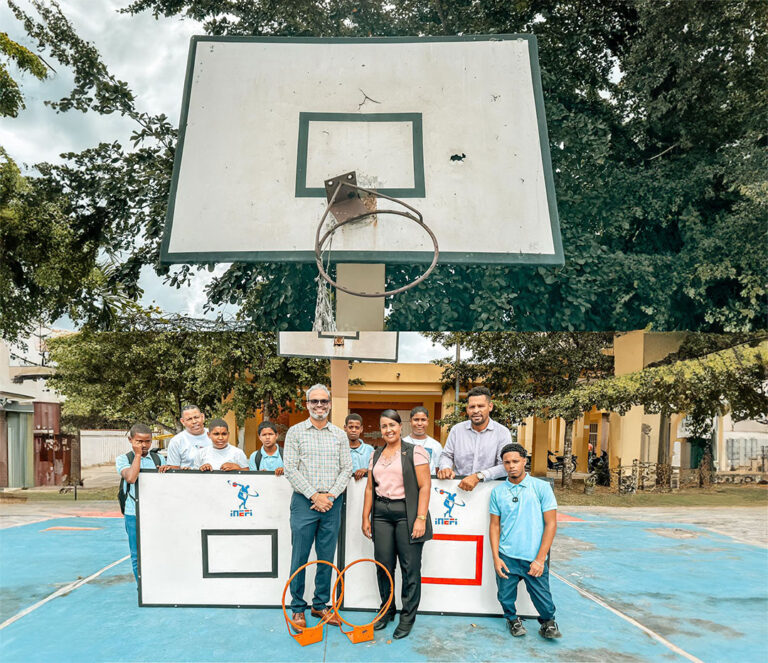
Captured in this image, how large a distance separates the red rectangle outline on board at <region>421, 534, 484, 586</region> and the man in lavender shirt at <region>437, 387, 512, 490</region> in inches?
16.3

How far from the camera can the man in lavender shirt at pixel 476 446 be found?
468 cm

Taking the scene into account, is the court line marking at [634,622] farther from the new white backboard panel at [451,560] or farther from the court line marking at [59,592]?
the court line marking at [59,592]

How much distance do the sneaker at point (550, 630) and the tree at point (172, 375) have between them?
388 centimetres

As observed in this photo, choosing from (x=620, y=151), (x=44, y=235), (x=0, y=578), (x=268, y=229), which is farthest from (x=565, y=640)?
(x=44, y=235)

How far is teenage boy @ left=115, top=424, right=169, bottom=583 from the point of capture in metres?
4.87

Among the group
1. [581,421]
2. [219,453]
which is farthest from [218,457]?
[581,421]

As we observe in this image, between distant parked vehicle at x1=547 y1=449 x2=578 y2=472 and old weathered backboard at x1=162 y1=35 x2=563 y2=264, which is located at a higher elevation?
old weathered backboard at x1=162 y1=35 x2=563 y2=264

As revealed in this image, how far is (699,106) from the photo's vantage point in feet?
37.4

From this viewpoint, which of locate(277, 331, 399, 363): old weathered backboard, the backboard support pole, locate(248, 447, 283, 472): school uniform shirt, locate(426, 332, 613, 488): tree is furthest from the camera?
locate(426, 332, 613, 488): tree

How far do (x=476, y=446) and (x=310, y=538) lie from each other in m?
1.47

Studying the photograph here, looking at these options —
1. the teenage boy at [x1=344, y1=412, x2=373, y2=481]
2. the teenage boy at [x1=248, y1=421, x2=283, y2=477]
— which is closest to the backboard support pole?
the teenage boy at [x1=344, y1=412, x2=373, y2=481]

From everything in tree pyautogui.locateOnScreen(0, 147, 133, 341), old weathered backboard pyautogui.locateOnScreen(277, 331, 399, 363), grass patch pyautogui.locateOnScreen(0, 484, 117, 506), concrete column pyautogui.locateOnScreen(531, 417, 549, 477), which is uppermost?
tree pyautogui.locateOnScreen(0, 147, 133, 341)

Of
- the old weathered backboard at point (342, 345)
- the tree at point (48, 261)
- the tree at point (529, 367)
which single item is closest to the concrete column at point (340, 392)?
the old weathered backboard at point (342, 345)

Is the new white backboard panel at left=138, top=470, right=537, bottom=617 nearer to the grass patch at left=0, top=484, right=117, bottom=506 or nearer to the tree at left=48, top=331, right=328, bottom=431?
the tree at left=48, top=331, right=328, bottom=431
